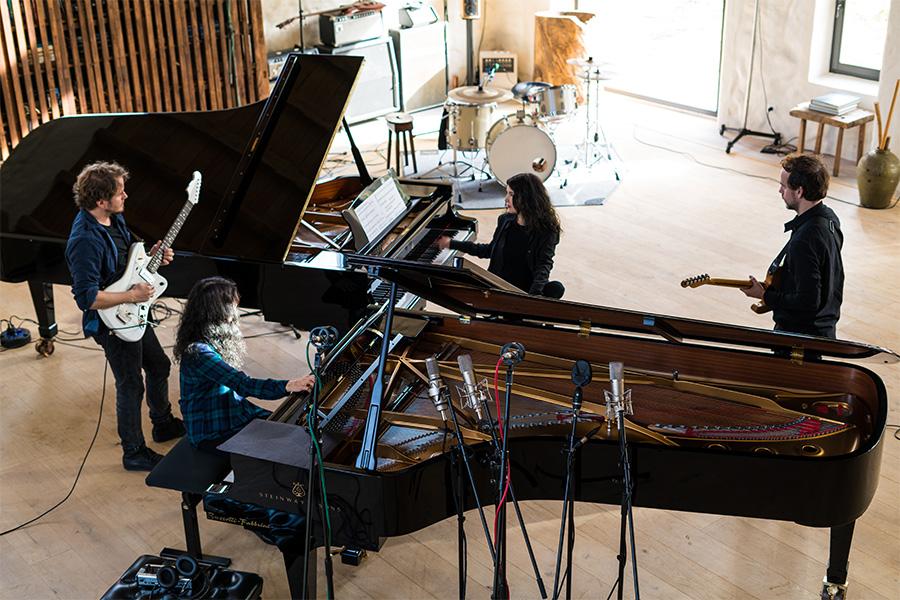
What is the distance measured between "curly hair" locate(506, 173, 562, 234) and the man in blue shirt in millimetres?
1737

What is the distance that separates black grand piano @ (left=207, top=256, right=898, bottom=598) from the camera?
3361 millimetres

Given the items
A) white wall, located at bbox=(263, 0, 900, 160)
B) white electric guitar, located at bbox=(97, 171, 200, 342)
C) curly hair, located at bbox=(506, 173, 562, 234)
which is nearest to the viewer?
white electric guitar, located at bbox=(97, 171, 200, 342)

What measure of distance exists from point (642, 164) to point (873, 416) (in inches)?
229

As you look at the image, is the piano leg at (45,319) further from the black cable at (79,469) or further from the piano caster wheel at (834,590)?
the piano caster wheel at (834,590)

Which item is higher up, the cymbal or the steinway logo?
the cymbal

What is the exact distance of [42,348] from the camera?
590cm

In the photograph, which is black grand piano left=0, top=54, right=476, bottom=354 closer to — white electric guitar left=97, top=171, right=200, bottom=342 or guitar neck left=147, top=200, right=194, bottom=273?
guitar neck left=147, top=200, right=194, bottom=273

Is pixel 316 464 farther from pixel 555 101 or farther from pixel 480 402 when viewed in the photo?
pixel 555 101

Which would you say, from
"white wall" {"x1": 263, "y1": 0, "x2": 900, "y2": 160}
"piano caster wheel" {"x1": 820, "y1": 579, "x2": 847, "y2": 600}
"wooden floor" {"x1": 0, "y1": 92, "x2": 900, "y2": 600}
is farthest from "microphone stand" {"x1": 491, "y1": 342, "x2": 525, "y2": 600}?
"white wall" {"x1": 263, "y1": 0, "x2": 900, "y2": 160}

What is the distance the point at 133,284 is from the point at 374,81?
6.23m

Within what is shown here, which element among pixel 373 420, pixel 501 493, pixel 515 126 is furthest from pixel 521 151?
pixel 501 493

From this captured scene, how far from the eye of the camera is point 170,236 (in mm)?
4707

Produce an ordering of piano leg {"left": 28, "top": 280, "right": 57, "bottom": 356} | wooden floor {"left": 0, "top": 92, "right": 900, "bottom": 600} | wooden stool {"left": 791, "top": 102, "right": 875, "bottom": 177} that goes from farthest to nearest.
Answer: wooden stool {"left": 791, "top": 102, "right": 875, "bottom": 177} → piano leg {"left": 28, "top": 280, "right": 57, "bottom": 356} → wooden floor {"left": 0, "top": 92, "right": 900, "bottom": 600}

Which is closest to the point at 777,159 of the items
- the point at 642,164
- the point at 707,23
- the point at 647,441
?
the point at 642,164
